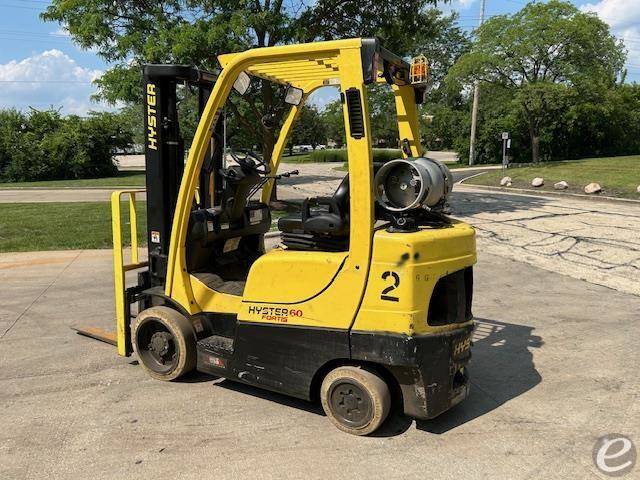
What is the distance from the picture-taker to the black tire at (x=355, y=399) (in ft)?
11.0

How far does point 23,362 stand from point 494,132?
3798 centimetres

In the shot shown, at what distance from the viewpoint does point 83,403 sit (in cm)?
395

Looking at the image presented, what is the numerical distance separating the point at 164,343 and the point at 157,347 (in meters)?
0.10

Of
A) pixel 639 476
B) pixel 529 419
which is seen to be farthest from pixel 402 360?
pixel 639 476

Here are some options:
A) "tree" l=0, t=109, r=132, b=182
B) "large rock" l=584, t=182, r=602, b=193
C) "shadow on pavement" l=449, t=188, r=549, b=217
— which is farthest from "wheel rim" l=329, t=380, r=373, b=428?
"tree" l=0, t=109, r=132, b=182

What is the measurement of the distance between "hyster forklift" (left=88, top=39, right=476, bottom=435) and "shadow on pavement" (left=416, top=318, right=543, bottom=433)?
10.5 inches

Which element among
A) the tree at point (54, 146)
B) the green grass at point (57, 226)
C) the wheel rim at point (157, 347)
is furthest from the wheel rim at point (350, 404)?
the tree at point (54, 146)

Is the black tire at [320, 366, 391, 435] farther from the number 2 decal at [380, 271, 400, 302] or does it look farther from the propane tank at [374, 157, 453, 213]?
the propane tank at [374, 157, 453, 213]

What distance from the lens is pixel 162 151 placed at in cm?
430

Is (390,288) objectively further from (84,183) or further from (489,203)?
(84,183)

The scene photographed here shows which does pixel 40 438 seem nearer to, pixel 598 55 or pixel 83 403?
pixel 83 403

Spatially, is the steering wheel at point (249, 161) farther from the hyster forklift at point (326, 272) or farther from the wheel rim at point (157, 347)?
the wheel rim at point (157, 347)

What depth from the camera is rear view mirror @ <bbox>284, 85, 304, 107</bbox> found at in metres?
4.63

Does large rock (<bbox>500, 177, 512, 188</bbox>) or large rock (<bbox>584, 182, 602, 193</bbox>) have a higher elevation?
large rock (<bbox>500, 177, 512, 188</bbox>)
